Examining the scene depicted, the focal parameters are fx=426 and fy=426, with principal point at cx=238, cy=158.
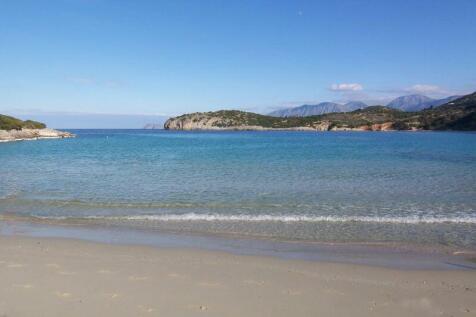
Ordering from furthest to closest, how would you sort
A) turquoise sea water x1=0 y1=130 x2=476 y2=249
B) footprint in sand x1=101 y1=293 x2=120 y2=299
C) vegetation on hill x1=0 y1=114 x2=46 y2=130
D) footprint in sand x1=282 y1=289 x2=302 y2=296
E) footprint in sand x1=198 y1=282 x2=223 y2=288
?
vegetation on hill x1=0 y1=114 x2=46 y2=130
turquoise sea water x1=0 y1=130 x2=476 y2=249
footprint in sand x1=198 y1=282 x2=223 y2=288
footprint in sand x1=282 y1=289 x2=302 y2=296
footprint in sand x1=101 y1=293 x2=120 y2=299

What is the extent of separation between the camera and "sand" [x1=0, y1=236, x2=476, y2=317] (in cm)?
706

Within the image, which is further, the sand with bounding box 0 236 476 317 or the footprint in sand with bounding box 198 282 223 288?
the footprint in sand with bounding box 198 282 223 288

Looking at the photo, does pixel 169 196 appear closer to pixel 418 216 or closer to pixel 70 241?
pixel 70 241

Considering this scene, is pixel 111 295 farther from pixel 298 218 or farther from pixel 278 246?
pixel 298 218

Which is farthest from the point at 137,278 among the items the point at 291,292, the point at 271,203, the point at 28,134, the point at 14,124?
the point at 14,124

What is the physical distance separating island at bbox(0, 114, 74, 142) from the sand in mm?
115681

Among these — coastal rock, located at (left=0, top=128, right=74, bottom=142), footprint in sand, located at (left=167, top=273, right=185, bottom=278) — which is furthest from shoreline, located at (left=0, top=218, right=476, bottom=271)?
coastal rock, located at (left=0, top=128, right=74, bottom=142)

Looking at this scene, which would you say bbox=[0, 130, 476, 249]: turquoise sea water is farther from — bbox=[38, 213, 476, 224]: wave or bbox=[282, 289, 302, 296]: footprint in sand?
bbox=[282, 289, 302, 296]: footprint in sand

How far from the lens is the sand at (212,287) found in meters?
7.06

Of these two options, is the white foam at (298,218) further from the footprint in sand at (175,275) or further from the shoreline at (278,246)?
the footprint in sand at (175,275)

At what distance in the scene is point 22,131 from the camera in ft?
401

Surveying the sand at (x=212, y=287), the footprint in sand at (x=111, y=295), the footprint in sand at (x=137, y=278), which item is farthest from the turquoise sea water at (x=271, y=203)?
the footprint in sand at (x=111, y=295)

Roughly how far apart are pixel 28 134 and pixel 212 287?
133m

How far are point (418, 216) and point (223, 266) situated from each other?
9.42 m
